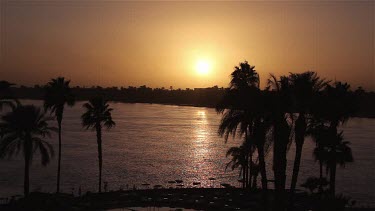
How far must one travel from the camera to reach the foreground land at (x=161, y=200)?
38562 mm

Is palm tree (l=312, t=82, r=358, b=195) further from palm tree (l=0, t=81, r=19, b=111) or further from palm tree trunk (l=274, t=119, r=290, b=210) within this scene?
palm tree (l=0, t=81, r=19, b=111)

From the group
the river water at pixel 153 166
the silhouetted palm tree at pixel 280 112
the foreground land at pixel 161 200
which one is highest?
the silhouetted palm tree at pixel 280 112

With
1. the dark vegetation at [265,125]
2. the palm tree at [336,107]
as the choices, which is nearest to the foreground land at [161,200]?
the dark vegetation at [265,125]

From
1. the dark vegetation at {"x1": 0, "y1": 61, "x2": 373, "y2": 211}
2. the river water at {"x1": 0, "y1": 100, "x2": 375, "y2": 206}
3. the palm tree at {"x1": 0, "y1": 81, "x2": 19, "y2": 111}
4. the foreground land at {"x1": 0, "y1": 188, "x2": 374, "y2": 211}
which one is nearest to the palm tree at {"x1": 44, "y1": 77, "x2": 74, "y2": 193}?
the dark vegetation at {"x1": 0, "y1": 61, "x2": 373, "y2": 211}

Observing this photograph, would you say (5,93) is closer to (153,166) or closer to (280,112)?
(280,112)

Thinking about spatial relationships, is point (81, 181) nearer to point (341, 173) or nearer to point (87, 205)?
point (87, 205)

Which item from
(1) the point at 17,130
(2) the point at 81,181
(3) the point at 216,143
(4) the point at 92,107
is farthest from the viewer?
(3) the point at 216,143

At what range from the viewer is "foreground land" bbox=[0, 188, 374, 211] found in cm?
3856

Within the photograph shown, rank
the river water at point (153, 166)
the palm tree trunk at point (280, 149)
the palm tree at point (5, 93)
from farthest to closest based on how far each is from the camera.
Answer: the river water at point (153, 166), the palm tree trunk at point (280, 149), the palm tree at point (5, 93)

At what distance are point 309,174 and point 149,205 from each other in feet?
173


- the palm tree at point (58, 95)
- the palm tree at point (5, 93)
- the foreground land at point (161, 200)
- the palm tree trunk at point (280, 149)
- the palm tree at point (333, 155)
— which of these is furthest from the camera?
the palm tree at point (58, 95)

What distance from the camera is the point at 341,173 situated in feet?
298

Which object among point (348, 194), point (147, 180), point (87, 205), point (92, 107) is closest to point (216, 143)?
point (147, 180)

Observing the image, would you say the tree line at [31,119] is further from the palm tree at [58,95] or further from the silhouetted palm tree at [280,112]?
the silhouetted palm tree at [280,112]
